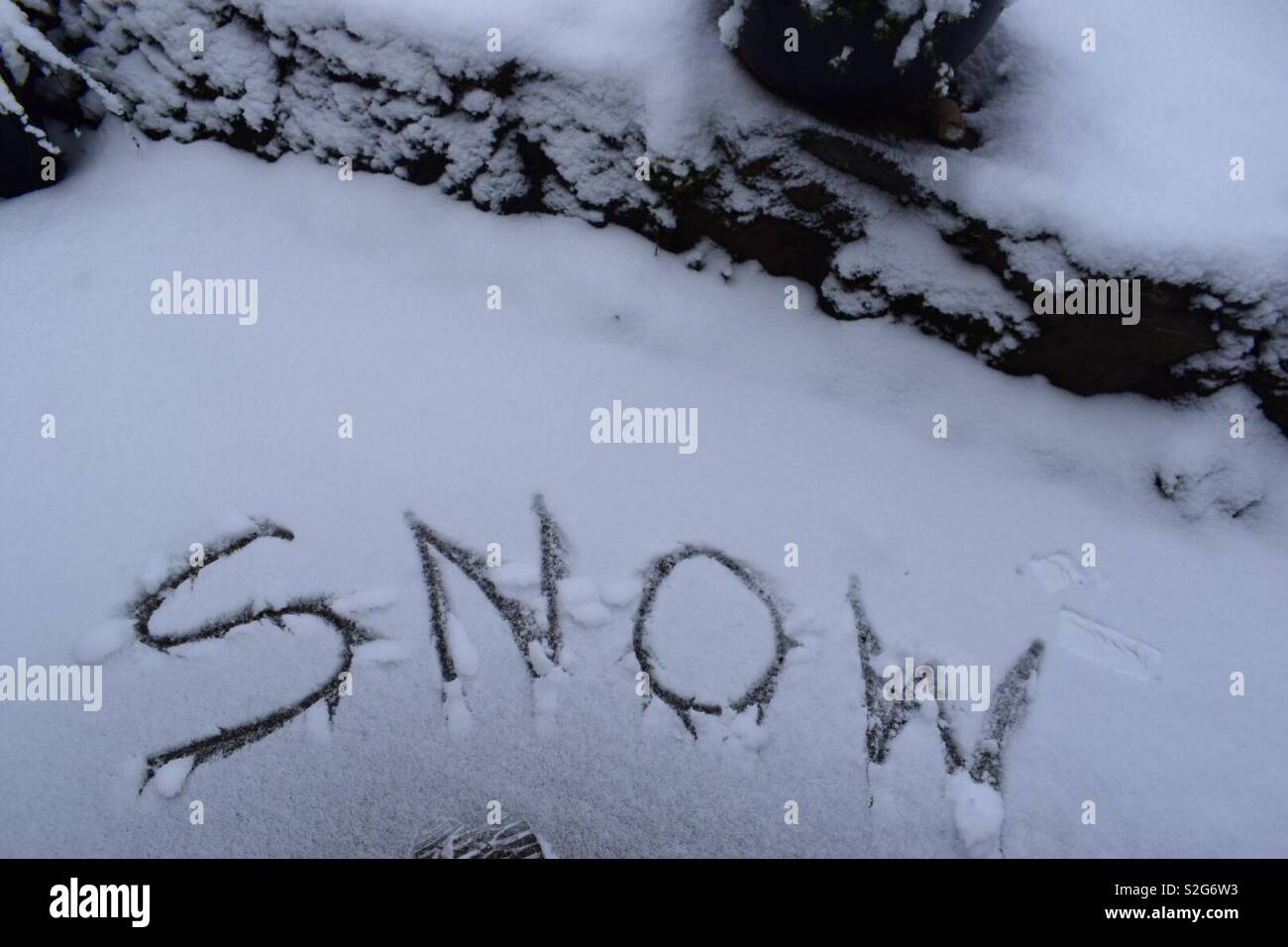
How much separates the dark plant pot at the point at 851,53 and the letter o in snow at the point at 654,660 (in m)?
0.82

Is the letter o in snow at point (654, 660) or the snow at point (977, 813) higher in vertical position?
the letter o in snow at point (654, 660)

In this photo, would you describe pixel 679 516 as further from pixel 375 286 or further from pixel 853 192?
pixel 375 286

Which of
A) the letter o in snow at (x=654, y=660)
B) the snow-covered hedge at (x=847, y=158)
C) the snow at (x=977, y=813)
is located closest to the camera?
the snow at (x=977, y=813)

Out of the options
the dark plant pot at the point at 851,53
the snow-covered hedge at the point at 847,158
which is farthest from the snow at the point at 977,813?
the dark plant pot at the point at 851,53

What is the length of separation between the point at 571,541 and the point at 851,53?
0.92 meters

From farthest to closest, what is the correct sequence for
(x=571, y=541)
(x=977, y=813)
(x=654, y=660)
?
1. (x=571, y=541)
2. (x=654, y=660)
3. (x=977, y=813)

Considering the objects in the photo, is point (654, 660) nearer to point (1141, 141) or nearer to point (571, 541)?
point (571, 541)

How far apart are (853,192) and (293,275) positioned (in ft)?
3.82

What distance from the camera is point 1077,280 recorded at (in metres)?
1.34

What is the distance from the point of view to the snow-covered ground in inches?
44.1

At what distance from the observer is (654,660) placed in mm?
1240

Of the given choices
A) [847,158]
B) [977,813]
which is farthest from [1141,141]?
[977,813]

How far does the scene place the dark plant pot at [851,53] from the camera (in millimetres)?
1208

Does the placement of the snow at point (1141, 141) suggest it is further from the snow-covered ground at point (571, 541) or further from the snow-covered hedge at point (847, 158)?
the snow-covered ground at point (571, 541)
